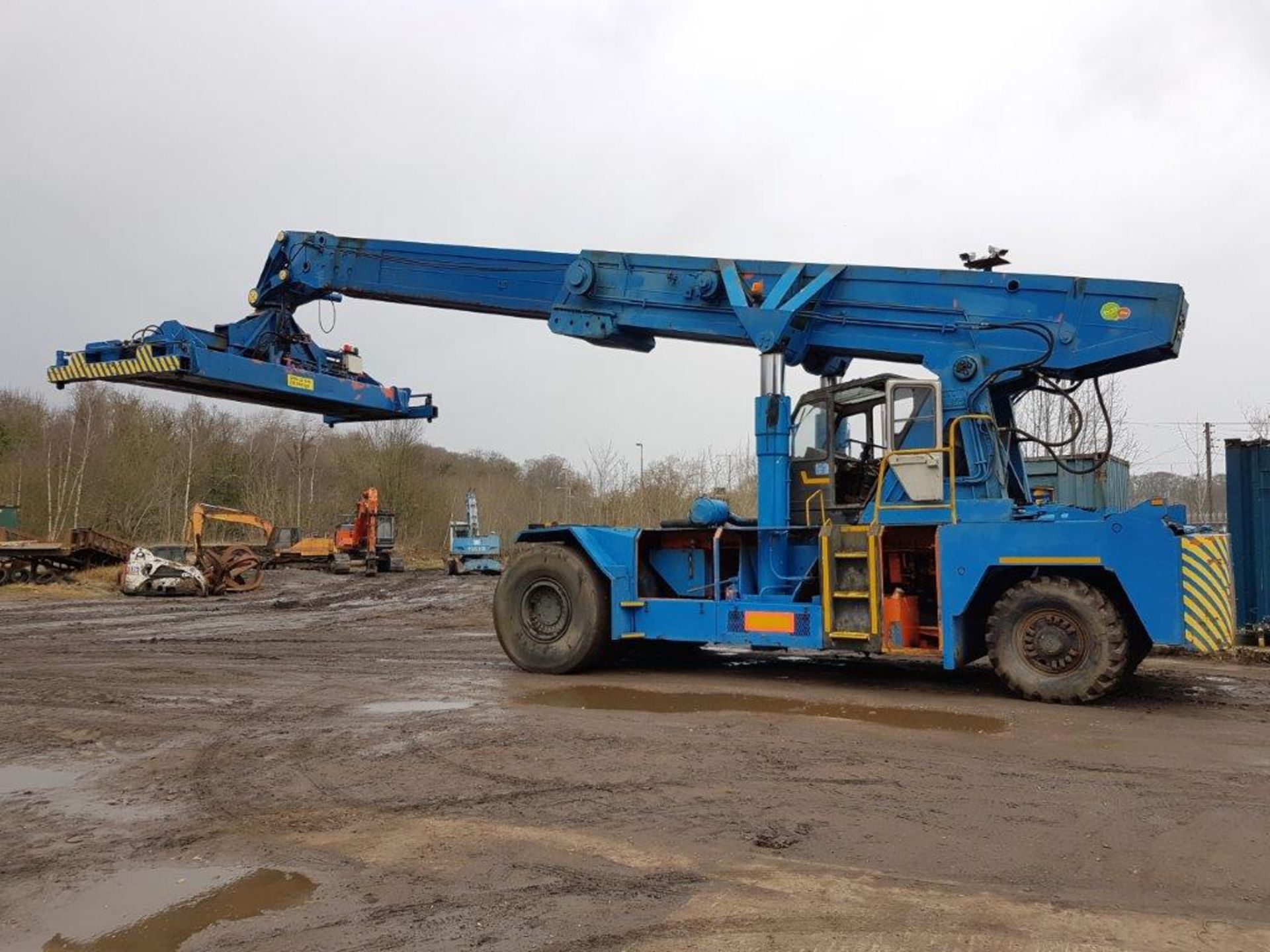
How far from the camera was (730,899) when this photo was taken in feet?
12.8

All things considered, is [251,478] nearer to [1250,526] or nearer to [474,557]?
[474,557]

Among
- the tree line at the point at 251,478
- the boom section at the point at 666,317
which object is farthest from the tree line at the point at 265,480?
the boom section at the point at 666,317

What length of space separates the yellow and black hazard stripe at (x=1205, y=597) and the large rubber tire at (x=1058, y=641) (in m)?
0.52

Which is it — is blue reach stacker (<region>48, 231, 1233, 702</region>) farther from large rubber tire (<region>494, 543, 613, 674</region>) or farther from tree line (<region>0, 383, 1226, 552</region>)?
tree line (<region>0, 383, 1226, 552</region>)

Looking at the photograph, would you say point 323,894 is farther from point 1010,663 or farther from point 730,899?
point 1010,663

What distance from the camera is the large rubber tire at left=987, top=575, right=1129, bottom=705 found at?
25.4 feet

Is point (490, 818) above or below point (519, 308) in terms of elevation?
below

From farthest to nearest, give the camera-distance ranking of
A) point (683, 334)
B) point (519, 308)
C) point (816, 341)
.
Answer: point (519, 308) → point (683, 334) → point (816, 341)

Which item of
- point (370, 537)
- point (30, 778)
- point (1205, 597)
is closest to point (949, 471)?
point (1205, 597)

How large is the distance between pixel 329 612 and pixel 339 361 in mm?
9076

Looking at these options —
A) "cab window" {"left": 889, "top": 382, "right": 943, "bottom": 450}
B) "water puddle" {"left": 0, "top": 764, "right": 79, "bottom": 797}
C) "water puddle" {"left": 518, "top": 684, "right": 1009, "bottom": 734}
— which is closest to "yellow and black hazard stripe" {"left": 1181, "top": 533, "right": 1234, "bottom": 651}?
"water puddle" {"left": 518, "top": 684, "right": 1009, "bottom": 734}

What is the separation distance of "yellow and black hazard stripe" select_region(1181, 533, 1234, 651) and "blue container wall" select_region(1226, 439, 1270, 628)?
4.93 metres

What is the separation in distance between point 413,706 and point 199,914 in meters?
4.62

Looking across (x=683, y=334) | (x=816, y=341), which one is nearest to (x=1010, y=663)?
(x=816, y=341)
